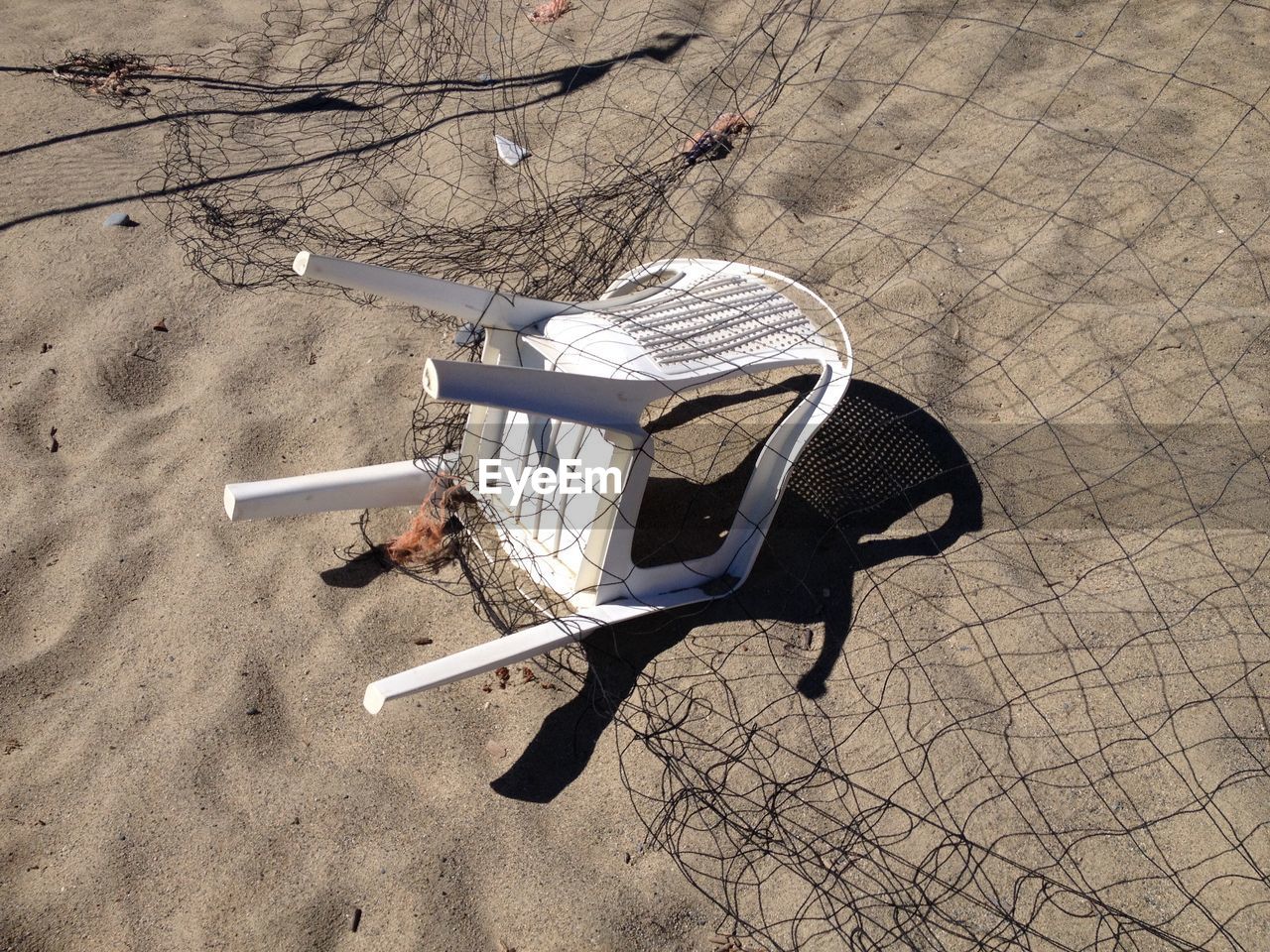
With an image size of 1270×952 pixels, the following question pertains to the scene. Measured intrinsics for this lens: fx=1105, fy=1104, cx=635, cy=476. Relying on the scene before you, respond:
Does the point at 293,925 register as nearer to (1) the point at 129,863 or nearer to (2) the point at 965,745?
(1) the point at 129,863

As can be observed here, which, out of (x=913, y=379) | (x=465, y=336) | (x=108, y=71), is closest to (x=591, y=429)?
(x=465, y=336)

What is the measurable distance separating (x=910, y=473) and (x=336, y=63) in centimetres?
347

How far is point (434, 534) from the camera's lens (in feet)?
10.2

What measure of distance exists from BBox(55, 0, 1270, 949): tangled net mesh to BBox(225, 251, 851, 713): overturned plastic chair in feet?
0.50

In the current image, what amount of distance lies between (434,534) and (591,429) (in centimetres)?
57

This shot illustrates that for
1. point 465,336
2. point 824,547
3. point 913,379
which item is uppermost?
point 913,379

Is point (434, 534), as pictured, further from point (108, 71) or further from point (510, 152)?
point (108, 71)

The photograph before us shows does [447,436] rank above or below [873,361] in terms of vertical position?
below

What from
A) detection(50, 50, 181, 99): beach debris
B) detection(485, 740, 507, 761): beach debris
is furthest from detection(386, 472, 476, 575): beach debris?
detection(50, 50, 181, 99): beach debris

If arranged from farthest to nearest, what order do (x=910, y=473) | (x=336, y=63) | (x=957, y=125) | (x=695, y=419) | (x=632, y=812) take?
(x=336, y=63) < (x=957, y=125) < (x=695, y=419) < (x=910, y=473) < (x=632, y=812)

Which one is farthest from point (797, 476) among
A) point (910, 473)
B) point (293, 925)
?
point (293, 925)

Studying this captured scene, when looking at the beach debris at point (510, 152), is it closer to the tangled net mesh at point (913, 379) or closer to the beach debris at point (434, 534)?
→ the tangled net mesh at point (913, 379)

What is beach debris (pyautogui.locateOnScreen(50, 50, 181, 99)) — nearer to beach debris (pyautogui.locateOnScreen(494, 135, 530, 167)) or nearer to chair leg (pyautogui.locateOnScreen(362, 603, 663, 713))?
beach debris (pyautogui.locateOnScreen(494, 135, 530, 167))

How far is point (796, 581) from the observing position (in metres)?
2.96
